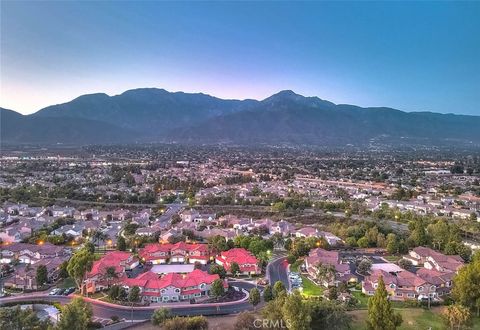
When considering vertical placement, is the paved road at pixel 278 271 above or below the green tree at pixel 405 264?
below

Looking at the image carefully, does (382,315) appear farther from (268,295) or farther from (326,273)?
(326,273)

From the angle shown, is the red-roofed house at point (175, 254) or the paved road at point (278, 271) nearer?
the paved road at point (278, 271)

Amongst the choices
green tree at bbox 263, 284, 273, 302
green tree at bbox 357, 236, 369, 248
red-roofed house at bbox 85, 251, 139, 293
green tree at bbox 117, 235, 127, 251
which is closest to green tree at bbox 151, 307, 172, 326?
green tree at bbox 263, 284, 273, 302

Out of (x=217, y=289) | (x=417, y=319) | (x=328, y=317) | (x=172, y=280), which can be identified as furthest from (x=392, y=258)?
(x=172, y=280)

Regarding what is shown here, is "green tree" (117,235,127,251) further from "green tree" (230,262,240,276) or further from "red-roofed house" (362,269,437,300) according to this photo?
"red-roofed house" (362,269,437,300)

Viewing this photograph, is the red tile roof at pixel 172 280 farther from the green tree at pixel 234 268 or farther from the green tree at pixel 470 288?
the green tree at pixel 470 288

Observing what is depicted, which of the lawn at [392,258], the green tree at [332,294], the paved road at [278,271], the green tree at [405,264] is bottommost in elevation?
the lawn at [392,258]

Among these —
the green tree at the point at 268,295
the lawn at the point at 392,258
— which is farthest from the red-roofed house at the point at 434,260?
the green tree at the point at 268,295

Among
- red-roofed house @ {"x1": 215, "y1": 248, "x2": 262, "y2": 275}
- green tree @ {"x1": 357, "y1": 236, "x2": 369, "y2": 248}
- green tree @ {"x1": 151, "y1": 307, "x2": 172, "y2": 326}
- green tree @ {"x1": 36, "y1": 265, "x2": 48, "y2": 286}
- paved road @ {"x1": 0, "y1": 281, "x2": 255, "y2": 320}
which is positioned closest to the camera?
green tree @ {"x1": 151, "y1": 307, "x2": 172, "y2": 326}

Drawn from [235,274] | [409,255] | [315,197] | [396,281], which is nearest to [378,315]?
[396,281]
